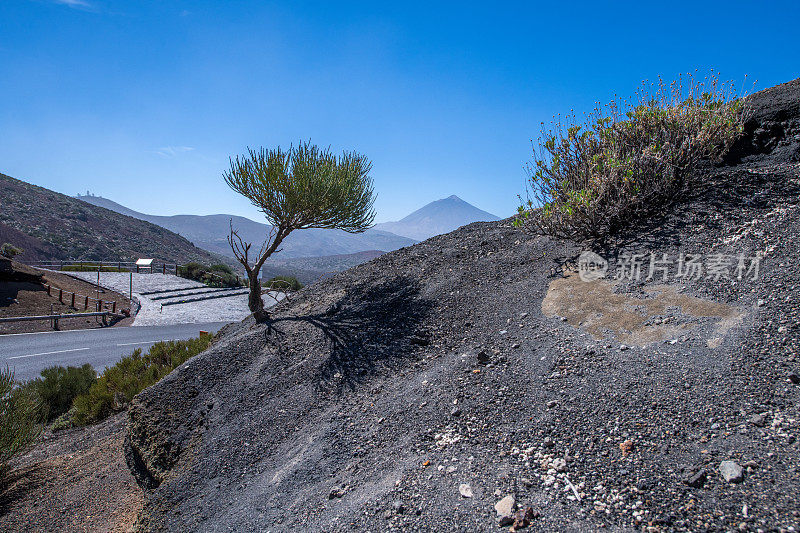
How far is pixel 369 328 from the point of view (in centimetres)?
552

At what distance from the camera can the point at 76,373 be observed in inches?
343

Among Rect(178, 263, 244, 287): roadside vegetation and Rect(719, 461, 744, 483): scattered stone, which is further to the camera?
Rect(178, 263, 244, 287): roadside vegetation

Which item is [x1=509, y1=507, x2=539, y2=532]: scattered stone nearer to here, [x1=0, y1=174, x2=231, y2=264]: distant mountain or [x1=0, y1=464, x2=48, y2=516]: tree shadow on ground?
[x1=0, y1=464, x2=48, y2=516]: tree shadow on ground

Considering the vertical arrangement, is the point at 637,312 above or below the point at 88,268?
below

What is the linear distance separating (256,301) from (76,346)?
33.2ft

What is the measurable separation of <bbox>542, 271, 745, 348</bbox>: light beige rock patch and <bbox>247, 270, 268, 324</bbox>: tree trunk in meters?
5.23

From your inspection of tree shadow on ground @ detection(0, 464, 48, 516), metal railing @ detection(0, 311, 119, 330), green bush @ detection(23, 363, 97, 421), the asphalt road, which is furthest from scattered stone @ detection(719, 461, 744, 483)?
metal railing @ detection(0, 311, 119, 330)

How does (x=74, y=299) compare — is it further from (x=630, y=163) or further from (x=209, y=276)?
(x=630, y=163)

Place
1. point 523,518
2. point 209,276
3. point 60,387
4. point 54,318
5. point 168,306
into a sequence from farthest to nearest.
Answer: point 209,276 → point 168,306 → point 54,318 → point 60,387 → point 523,518

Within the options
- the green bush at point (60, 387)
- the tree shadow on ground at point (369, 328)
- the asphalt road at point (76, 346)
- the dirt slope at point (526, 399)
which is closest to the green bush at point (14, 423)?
the green bush at point (60, 387)

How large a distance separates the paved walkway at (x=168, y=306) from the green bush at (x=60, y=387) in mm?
9823

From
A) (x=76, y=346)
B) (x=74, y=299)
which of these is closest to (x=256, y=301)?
(x=76, y=346)

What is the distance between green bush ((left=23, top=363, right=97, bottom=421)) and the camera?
815 cm

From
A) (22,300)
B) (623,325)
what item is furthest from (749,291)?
(22,300)
